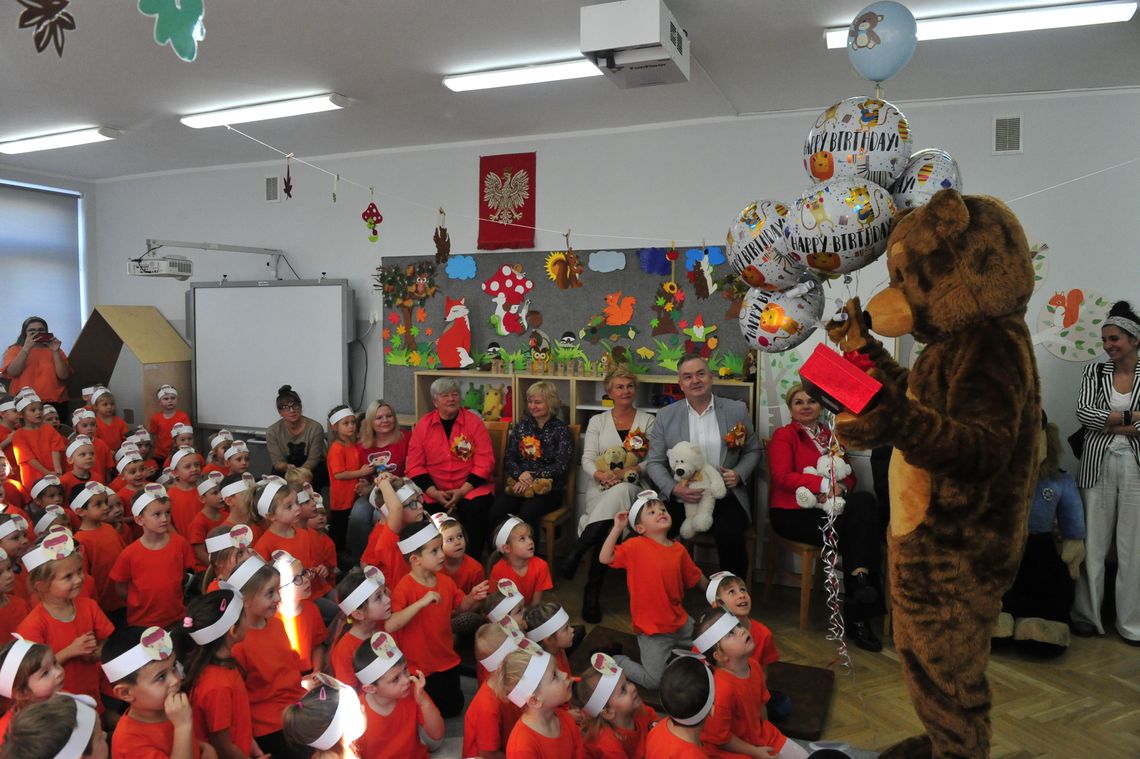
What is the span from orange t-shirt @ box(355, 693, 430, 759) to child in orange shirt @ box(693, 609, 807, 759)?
0.90 meters

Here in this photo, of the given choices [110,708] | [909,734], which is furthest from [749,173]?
[110,708]

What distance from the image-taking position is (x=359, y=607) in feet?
8.89

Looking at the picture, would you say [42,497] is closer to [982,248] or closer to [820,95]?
[982,248]

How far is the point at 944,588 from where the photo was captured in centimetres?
180

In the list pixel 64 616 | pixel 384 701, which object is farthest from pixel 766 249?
pixel 64 616

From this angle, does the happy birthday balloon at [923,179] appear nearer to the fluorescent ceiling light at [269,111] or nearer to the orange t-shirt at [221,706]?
the orange t-shirt at [221,706]

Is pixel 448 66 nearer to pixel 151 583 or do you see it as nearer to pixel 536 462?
pixel 536 462

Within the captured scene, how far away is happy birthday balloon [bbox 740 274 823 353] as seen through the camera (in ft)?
7.38

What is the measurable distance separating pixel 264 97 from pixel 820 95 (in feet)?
10.8

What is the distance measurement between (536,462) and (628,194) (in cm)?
200

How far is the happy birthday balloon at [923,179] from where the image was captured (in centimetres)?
205

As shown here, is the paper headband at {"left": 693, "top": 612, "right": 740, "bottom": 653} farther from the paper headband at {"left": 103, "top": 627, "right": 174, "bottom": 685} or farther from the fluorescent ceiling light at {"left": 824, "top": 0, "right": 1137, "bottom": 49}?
the fluorescent ceiling light at {"left": 824, "top": 0, "right": 1137, "bottom": 49}

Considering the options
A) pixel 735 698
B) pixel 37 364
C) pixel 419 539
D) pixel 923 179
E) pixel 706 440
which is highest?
pixel 923 179

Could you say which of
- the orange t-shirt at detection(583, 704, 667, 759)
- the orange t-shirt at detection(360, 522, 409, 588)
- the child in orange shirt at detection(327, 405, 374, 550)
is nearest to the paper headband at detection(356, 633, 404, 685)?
the orange t-shirt at detection(583, 704, 667, 759)
